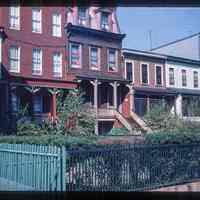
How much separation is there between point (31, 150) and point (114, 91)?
1859cm

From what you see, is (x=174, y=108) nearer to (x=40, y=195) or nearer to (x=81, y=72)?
(x=81, y=72)

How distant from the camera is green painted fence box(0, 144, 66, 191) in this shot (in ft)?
25.6

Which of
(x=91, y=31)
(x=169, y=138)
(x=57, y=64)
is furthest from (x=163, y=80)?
(x=169, y=138)

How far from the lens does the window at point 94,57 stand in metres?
27.1

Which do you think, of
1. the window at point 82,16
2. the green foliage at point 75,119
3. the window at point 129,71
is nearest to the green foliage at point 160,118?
the green foliage at point 75,119

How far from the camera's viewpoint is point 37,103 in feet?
78.9

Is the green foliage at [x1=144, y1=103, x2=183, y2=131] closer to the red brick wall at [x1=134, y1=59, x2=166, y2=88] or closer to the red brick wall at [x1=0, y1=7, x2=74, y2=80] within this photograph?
the red brick wall at [x1=0, y1=7, x2=74, y2=80]

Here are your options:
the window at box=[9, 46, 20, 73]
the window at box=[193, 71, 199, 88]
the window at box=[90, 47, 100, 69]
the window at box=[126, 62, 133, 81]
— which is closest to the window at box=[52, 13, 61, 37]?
the window at box=[90, 47, 100, 69]

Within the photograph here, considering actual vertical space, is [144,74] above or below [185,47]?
below

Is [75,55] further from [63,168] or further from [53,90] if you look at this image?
[63,168]

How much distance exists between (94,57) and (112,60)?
1.82 m

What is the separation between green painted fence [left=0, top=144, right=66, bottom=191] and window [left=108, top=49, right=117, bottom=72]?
18.7 metres

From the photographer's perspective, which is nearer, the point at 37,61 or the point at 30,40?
the point at 30,40

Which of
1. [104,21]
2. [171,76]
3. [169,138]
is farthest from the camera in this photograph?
[171,76]
